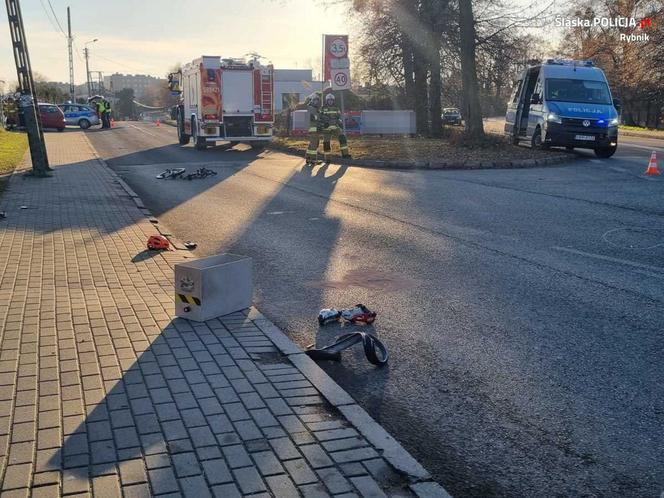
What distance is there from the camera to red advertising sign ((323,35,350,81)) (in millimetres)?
21562

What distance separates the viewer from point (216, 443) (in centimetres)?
371

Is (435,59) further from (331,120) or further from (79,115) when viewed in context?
(79,115)

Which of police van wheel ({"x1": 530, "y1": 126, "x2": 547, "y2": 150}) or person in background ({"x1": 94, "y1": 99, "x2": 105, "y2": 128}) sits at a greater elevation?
person in background ({"x1": 94, "y1": 99, "x2": 105, "y2": 128})

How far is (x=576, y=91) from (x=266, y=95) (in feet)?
35.9

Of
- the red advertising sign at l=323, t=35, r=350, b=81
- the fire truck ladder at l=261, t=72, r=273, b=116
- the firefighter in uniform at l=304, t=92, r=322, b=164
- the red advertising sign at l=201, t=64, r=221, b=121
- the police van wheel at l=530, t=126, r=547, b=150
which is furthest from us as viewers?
the fire truck ladder at l=261, t=72, r=273, b=116

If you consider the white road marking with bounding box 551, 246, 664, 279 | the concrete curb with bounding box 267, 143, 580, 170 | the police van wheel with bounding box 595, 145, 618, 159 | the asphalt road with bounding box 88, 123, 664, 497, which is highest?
the police van wheel with bounding box 595, 145, 618, 159

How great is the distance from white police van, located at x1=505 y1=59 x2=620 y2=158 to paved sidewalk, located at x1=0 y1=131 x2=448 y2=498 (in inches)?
655

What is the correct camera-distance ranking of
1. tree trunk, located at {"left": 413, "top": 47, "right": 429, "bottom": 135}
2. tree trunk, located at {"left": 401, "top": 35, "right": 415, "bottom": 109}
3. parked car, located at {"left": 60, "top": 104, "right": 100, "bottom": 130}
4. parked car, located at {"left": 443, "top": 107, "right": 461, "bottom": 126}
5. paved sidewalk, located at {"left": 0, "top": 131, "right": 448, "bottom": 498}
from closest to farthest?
paved sidewalk, located at {"left": 0, "top": 131, "right": 448, "bottom": 498}, tree trunk, located at {"left": 401, "top": 35, "right": 415, "bottom": 109}, tree trunk, located at {"left": 413, "top": 47, "right": 429, "bottom": 135}, parked car, located at {"left": 60, "top": 104, "right": 100, "bottom": 130}, parked car, located at {"left": 443, "top": 107, "right": 461, "bottom": 126}

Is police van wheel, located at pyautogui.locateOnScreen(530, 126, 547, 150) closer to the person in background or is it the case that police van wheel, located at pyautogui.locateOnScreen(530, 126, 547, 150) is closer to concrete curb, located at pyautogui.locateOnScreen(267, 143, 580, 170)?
concrete curb, located at pyautogui.locateOnScreen(267, 143, 580, 170)

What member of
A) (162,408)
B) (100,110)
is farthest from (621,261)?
(100,110)

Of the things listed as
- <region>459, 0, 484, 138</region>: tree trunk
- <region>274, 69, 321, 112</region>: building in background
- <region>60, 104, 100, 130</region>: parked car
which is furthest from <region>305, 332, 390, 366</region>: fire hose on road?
<region>274, 69, 321, 112</region>: building in background

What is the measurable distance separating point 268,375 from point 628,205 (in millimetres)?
9422

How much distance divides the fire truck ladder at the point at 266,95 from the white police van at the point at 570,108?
918cm

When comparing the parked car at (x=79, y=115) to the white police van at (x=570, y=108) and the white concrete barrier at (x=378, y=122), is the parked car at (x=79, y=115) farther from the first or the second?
the white police van at (x=570, y=108)
